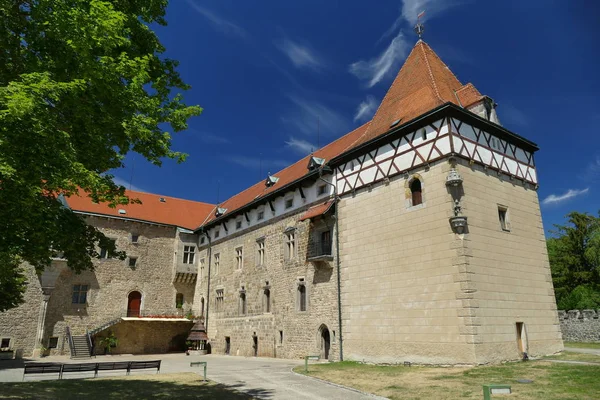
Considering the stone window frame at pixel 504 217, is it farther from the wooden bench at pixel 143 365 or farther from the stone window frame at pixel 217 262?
the stone window frame at pixel 217 262

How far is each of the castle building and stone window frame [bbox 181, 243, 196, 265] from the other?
221 inches

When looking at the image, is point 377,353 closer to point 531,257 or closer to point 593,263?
point 531,257

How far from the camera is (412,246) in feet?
51.3

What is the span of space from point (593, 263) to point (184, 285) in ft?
110

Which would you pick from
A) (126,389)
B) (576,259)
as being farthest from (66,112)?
(576,259)

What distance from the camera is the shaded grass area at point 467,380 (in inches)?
368

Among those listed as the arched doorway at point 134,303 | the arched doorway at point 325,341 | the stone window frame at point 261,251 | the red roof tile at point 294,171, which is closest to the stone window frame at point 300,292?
the arched doorway at point 325,341

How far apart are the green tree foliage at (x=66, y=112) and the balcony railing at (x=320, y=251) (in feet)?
36.6

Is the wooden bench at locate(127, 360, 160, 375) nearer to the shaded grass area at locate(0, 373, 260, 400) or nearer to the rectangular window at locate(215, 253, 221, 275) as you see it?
the shaded grass area at locate(0, 373, 260, 400)

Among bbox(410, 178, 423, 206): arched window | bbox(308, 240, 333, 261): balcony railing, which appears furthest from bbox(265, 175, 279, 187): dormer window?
bbox(410, 178, 423, 206): arched window

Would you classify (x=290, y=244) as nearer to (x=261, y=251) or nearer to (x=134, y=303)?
(x=261, y=251)

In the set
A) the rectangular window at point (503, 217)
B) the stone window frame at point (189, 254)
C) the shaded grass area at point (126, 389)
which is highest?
the stone window frame at point (189, 254)

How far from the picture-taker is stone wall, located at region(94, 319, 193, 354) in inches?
1166

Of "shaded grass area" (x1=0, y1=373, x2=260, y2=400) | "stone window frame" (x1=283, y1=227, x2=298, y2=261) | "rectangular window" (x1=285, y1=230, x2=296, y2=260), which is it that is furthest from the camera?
"rectangular window" (x1=285, y1=230, x2=296, y2=260)
